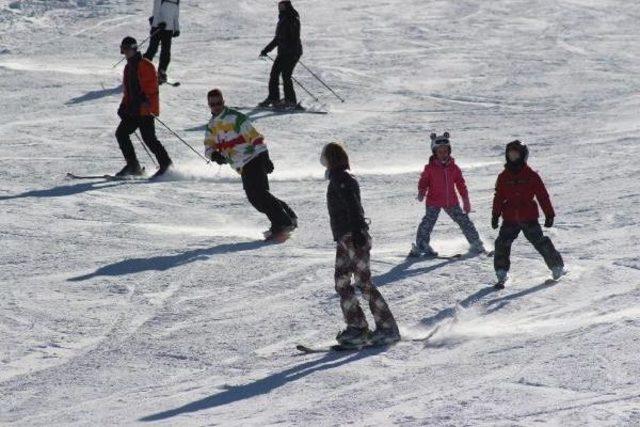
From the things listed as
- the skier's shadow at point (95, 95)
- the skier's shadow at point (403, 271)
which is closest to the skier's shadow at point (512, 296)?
the skier's shadow at point (403, 271)

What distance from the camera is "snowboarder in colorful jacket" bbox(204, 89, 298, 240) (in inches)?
488

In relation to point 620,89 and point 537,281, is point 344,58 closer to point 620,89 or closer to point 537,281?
point 620,89

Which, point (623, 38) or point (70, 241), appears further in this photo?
point (623, 38)

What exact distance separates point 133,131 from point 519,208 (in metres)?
5.52

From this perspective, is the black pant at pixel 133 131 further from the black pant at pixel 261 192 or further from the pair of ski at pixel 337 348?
the pair of ski at pixel 337 348

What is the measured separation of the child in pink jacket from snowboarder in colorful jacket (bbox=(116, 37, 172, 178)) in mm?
3811

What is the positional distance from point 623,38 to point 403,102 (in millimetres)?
7370

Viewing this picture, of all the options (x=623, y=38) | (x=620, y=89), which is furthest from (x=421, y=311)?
(x=623, y=38)

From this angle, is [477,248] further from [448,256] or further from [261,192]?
[261,192]

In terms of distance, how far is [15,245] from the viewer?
41.2 ft

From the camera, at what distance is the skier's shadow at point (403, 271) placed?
1137cm

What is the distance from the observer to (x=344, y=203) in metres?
9.13

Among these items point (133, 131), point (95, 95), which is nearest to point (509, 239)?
point (133, 131)

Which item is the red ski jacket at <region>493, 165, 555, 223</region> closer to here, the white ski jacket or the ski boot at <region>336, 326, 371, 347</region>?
the ski boot at <region>336, 326, 371, 347</region>
